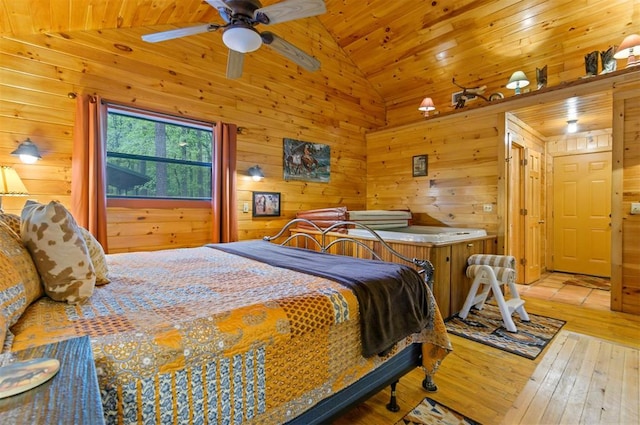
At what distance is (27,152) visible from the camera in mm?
2617

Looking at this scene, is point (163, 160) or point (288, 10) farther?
point (163, 160)

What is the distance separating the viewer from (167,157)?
352 centimetres

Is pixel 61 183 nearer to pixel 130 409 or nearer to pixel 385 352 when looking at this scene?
pixel 130 409

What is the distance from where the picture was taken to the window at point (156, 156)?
3201 millimetres

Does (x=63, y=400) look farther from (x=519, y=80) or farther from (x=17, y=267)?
(x=519, y=80)

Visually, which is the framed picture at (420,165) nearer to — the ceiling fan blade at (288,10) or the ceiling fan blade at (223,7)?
the ceiling fan blade at (288,10)

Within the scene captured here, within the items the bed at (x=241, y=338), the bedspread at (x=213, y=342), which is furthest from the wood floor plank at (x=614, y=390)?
the bedspread at (x=213, y=342)

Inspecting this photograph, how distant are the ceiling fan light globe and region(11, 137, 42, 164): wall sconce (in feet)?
6.51

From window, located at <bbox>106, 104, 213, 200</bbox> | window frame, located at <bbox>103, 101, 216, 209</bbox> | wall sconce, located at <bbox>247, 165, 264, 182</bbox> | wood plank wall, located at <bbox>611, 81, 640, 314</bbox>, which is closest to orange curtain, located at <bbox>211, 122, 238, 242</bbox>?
window frame, located at <bbox>103, 101, 216, 209</bbox>

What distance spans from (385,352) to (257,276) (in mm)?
750

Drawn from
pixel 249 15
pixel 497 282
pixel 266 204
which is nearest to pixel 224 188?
pixel 266 204

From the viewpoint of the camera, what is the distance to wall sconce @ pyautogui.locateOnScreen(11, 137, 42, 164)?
261 centimetres

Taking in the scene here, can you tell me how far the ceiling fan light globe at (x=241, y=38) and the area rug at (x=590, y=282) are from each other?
5152 millimetres

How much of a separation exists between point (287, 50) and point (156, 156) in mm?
1963
